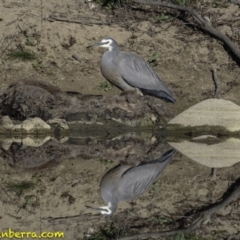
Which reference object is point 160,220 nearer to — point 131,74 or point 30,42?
point 131,74

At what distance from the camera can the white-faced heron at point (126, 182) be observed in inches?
408

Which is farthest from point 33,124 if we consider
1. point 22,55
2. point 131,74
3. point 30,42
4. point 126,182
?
point 126,182

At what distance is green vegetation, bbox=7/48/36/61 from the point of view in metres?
15.5

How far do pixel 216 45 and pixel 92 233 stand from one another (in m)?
7.66

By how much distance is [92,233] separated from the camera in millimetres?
9273

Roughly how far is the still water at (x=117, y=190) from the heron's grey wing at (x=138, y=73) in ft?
5.55

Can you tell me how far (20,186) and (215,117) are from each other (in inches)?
201

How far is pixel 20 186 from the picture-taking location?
1042 cm

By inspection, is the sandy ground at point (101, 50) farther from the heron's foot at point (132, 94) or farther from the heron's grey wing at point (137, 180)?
the heron's grey wing at point (137, 180)

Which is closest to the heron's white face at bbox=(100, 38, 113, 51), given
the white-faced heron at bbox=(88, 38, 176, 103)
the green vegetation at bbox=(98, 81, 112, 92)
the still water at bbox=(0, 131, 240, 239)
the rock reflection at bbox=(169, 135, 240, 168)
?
the white-faced heron at bbox=(88, 38, 176, 103)

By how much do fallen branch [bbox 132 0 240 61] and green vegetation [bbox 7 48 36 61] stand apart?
6.62ft

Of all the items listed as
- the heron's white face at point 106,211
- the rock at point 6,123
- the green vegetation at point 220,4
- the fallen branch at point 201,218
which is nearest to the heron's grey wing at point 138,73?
the rock at point 6,123

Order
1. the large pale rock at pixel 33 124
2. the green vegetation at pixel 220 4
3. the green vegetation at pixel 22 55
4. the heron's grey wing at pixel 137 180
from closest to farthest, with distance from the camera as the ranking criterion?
1. the heron's grey wing at pixel 137 180
2. the large pale rock at pixel 33 124
3. the green vegetation at pixel 22 55
4. the green vegetation at pixel 220 4

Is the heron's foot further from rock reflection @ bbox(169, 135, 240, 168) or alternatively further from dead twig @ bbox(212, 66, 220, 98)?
dead twig @ bbox(212, 66, 220, 98)
